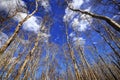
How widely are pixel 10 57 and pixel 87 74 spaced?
12.7 metres

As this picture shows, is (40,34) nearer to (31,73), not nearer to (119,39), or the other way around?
(31,73)

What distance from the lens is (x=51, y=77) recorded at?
23.3 metres

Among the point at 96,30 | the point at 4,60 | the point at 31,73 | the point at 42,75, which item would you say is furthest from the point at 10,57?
the point at 96,30

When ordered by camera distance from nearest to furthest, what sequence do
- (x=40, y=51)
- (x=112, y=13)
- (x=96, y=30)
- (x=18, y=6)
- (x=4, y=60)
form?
(x=18, y=6) → (x=112, y=13) → (x=40, y=51) → (x=96, y=30) → (x=4, y=60)

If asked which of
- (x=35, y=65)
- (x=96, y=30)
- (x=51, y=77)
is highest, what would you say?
(x=96, y=30)

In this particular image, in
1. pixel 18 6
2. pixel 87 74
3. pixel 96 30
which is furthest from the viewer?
pixel 87 74

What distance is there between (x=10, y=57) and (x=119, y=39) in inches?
574

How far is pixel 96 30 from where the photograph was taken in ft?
54.6

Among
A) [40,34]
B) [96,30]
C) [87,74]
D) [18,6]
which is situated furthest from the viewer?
[87,74]

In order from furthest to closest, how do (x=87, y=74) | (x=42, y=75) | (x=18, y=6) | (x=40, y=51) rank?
1. (x=87, y=74)
2. (x=42, y=75)
3. (x=40, y=51)
4. (x=18, y=6)

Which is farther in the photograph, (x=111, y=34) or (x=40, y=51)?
(x=111, y=34)

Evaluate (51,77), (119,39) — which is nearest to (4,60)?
(51,77)

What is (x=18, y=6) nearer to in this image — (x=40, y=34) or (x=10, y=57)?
(x=40, y=34)

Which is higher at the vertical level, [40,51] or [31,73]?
[40,51]
